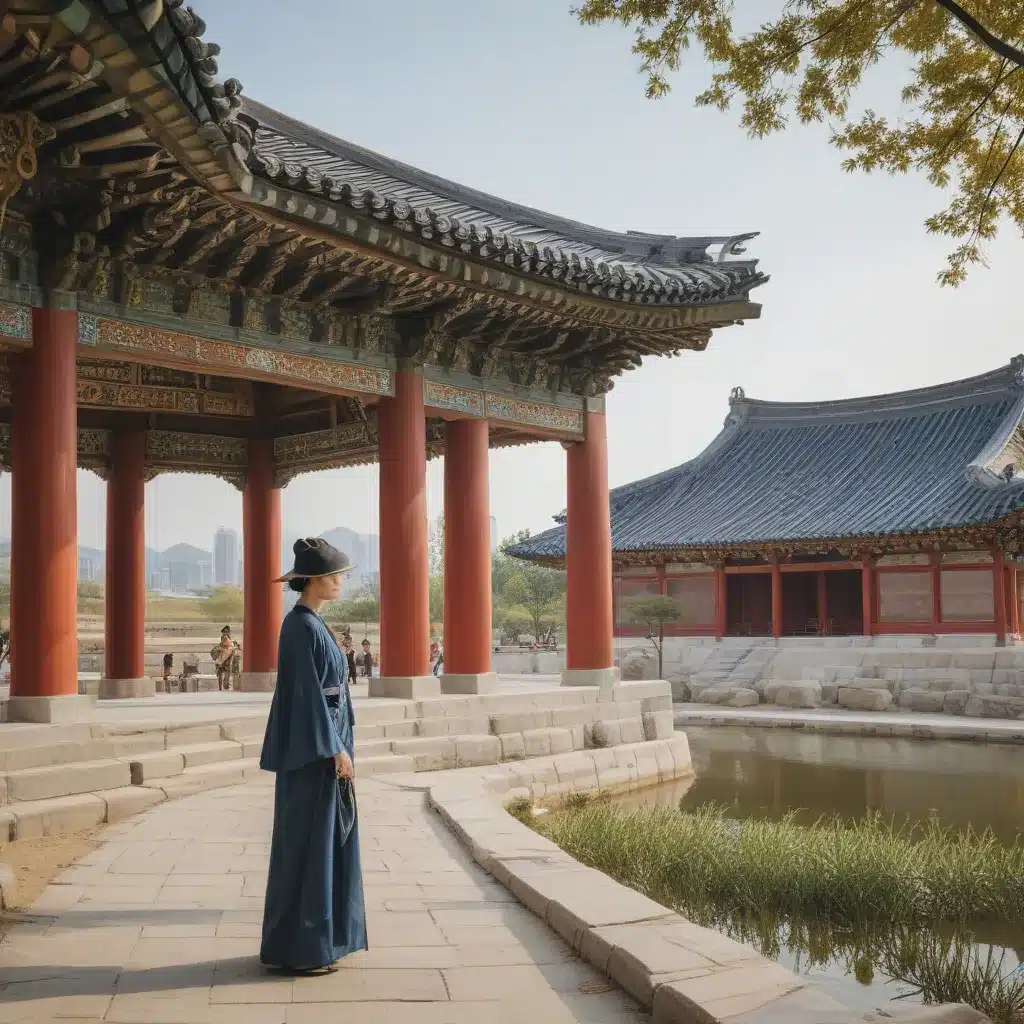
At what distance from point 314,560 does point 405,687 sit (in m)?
A: 7.56

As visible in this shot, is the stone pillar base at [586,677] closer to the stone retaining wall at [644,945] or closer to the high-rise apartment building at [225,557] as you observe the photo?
the stone retaining wall at [644,945]

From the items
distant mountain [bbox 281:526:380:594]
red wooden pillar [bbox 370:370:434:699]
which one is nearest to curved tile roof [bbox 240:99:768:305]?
red wooden pillar [bbox 370:370:434:699]

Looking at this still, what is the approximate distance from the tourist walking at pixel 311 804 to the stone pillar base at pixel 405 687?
740 cm

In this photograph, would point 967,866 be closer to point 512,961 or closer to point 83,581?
point 512,961

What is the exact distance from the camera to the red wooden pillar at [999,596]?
81.0 feet

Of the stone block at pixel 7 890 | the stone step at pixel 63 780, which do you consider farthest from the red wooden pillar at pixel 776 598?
the stone block at pixel 7 890

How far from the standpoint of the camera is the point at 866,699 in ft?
74.0

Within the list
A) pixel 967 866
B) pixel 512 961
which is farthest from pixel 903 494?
pixel 512 961

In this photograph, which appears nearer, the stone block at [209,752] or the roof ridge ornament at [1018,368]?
the stone block at [209,752]

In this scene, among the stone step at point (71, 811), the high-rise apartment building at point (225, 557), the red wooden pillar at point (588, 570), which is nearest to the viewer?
the stone step at point (71, 811)

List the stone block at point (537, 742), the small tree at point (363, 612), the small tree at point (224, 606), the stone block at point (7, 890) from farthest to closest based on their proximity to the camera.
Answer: the small tree at point (363, 612)
the small tree at point (224, 606)
the stone block at point (537, 742)
the stone block at point (7, 890)

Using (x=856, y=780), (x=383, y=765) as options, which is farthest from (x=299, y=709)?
(x=856, y=780)

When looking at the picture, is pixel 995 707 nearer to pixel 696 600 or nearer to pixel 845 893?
pixel 696 600

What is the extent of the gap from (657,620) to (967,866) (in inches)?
838
